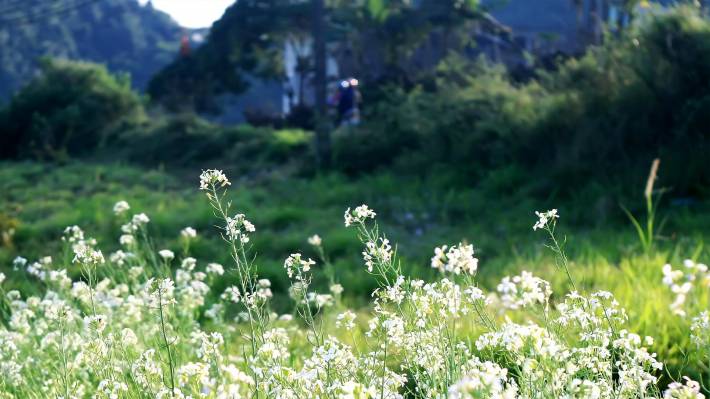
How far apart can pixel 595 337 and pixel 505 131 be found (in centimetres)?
986

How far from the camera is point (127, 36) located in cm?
8044

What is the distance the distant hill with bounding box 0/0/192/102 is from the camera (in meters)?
71.8

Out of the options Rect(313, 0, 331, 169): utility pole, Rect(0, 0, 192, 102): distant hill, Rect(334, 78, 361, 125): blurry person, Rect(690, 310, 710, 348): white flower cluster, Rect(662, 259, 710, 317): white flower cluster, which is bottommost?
Rect(0, 0, 192, 102): distant hill

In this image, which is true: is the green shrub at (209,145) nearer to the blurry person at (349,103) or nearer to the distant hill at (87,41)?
the blurry person at (349,103)

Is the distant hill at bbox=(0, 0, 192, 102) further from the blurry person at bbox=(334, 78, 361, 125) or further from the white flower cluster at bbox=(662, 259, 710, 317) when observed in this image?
the white flower cluster at bbox=(662, 259, 710, 317)

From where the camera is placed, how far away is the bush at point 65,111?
2266cm

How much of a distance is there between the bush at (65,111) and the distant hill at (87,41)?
47.1 meters

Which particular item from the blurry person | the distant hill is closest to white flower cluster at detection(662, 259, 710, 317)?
the blurry person

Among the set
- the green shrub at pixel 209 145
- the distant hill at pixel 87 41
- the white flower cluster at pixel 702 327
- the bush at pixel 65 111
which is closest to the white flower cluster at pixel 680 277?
the white flower cluster at pixel 702 327

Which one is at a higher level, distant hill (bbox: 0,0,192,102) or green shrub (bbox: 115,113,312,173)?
green shrub (bbox: 115,113,312,173)

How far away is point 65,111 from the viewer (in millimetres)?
23172

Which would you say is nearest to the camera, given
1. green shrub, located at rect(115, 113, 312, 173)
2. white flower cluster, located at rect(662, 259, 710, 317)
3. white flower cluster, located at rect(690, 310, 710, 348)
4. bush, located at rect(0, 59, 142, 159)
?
white flower cluster, located at rect(662, 259, 710, 317)

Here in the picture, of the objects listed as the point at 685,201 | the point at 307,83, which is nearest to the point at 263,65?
the point at 307,83

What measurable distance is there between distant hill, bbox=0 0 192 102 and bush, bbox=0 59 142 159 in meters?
47.1
